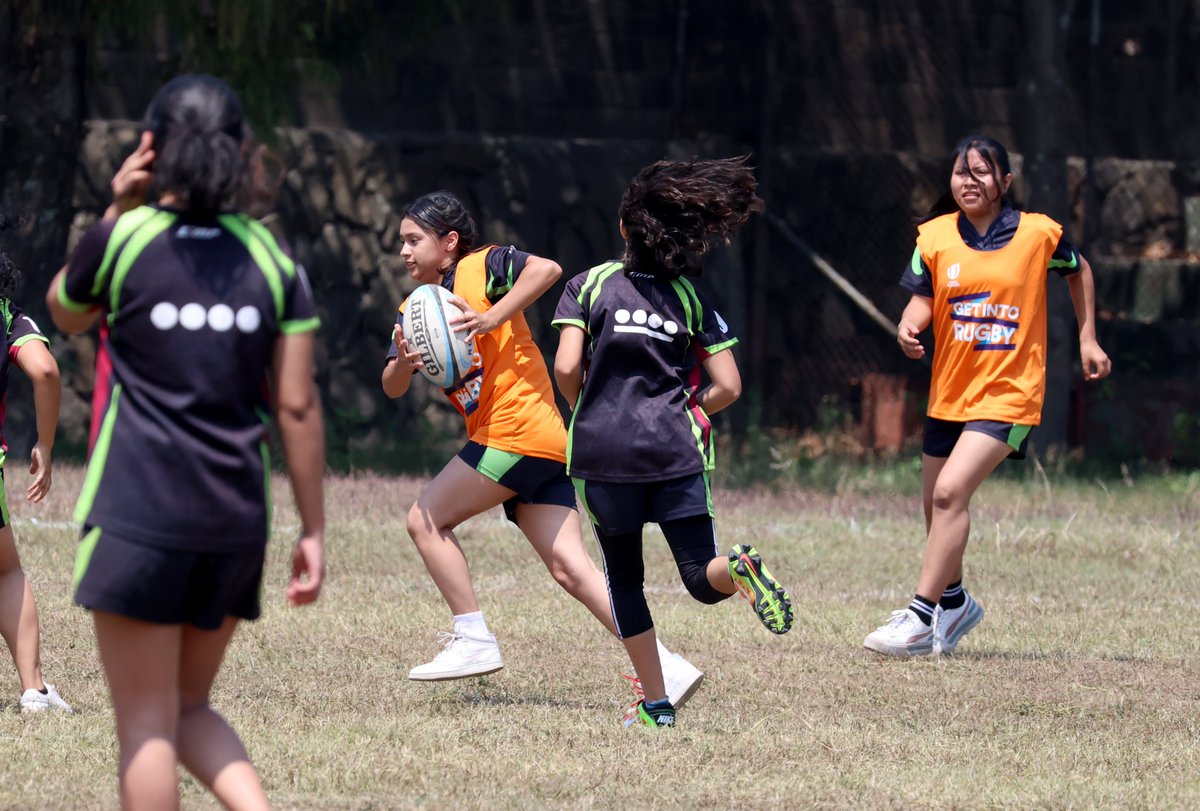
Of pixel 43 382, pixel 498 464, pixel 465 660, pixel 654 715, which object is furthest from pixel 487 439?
pixel 43 382

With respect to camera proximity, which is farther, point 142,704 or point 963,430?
point 963,430

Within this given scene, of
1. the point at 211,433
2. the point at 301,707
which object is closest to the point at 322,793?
the point at 301,707

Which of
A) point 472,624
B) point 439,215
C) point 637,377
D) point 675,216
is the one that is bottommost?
point 472,624

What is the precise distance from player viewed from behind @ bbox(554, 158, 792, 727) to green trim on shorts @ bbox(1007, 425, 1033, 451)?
6.29ft

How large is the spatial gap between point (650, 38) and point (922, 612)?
9.43m

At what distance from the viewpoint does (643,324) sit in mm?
5668

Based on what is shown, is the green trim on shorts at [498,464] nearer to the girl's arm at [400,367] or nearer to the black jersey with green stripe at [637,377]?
the girl's arm at [400,367]

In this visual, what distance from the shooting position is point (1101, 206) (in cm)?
1606

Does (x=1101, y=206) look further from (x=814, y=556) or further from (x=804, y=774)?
(x=804, y=774)

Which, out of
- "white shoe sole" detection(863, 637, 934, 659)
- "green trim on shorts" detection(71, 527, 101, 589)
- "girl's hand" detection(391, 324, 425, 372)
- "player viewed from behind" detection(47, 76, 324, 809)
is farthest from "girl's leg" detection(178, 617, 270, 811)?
"white shoe sole" detection(863, 637, 934, 659)

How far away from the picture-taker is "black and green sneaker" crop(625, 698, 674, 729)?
575 centimetres

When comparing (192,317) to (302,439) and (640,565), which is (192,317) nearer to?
(302,439)

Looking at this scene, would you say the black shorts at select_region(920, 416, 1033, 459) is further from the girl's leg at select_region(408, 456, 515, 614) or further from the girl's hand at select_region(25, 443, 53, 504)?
the girl's hand at select_region(25, 443, 53, 504)

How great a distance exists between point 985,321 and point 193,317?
4457 mm
